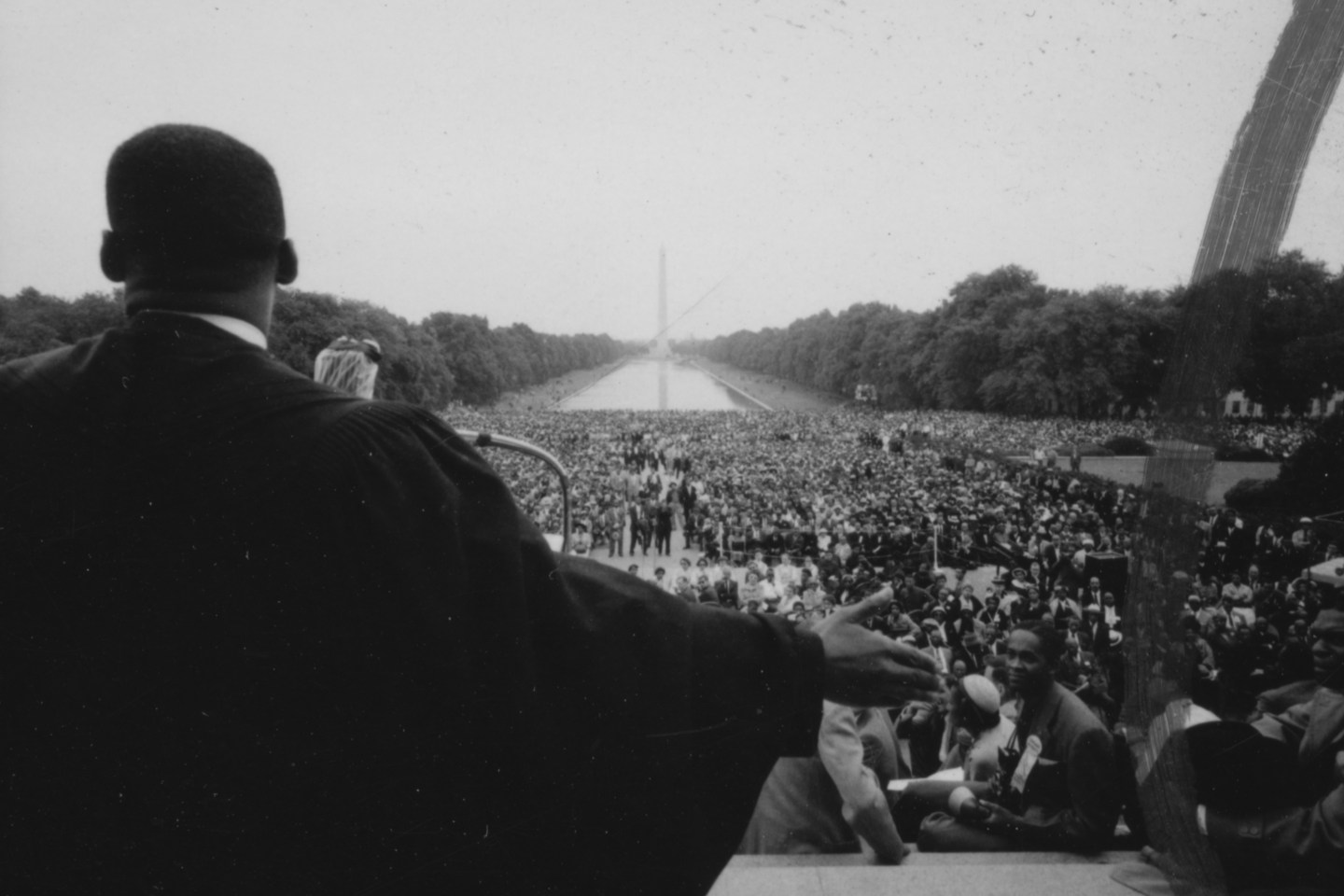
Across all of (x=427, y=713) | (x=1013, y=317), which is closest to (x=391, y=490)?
(x=427, y=713)

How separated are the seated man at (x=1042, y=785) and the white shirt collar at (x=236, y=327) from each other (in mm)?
2660

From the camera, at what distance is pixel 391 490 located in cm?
92

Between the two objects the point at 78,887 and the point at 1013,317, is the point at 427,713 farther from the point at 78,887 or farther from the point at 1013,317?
the point at 1013,317

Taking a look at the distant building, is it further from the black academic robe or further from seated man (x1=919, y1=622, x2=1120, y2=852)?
the black academic robe

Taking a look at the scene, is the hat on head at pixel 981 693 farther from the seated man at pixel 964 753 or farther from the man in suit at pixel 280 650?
the man in suit at pixel 280 650

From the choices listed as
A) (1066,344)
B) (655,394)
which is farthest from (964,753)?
(655,394)

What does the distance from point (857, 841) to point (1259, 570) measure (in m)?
9.20

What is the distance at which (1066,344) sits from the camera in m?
31.1

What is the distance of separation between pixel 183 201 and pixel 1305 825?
2.89 metres

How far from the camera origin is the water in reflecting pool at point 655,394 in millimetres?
74137

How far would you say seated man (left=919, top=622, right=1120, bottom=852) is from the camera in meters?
2.60

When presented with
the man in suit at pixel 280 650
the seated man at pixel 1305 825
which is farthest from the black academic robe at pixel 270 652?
the seated man at pixel 1305 825

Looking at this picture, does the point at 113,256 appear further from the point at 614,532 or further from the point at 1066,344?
the point at 1066,344

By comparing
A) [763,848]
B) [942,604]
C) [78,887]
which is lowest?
[942,604]
